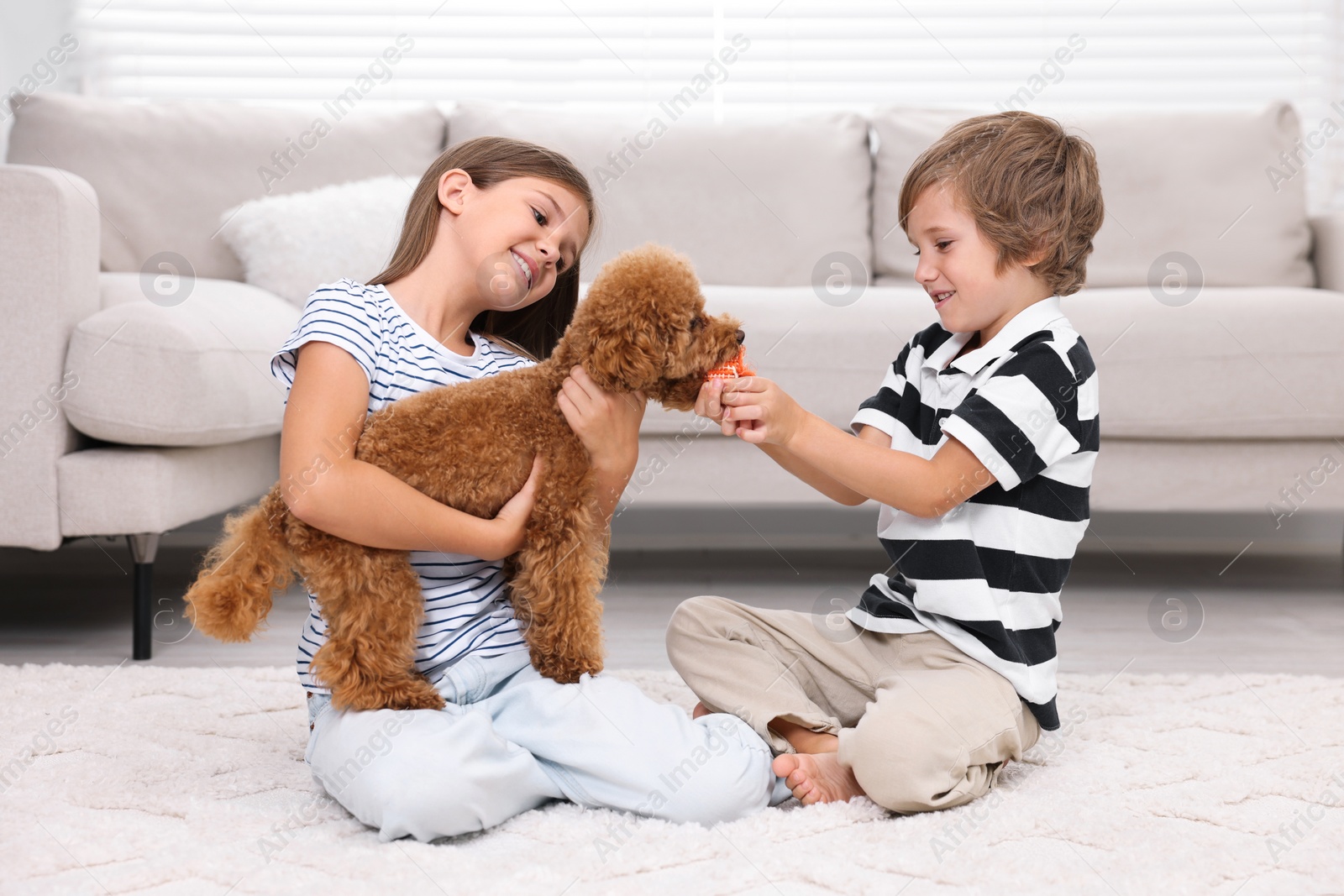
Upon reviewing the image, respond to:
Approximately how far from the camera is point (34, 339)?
5.71ft

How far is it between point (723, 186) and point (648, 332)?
1.79 m

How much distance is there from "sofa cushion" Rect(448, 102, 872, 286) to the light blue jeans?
1.73m

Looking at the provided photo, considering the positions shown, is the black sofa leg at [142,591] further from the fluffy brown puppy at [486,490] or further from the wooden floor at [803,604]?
the fluffy brown puppy at [486,490]

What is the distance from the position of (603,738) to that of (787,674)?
1.07ft

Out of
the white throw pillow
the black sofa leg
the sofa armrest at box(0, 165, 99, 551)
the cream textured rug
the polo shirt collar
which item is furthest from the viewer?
the white throw pillow

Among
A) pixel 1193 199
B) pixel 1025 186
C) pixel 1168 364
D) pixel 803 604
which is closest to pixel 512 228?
pixel 1025 186

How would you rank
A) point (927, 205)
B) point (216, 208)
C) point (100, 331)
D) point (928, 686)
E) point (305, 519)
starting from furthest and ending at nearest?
1. point (216, 208)
2. point (100, 331)
3. point (927, 205)
4. point (928, 686)
5. point (305, 519)

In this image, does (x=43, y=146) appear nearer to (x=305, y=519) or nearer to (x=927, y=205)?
(x=305, y=519)

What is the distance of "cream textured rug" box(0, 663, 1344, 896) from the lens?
0.98 m

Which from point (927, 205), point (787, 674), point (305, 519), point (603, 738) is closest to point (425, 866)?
point (603, 738)

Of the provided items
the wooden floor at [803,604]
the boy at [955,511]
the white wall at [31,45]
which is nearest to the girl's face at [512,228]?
the boy at [955,511]

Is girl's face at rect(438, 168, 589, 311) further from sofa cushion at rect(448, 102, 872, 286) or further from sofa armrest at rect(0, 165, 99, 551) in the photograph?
sofa cushion at rect(448, 102, 872, 286)

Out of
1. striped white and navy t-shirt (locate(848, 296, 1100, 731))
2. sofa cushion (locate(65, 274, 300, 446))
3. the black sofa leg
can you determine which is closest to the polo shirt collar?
striped white and navy t-shirt (locate(848, 296, 1100, 731))

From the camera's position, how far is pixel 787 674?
1.37 meters
